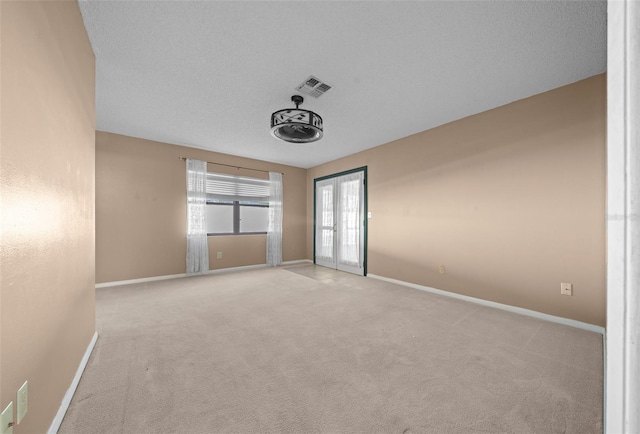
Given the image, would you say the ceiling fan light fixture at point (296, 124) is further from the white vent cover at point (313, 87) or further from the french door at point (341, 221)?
the french door at point (341, 221)

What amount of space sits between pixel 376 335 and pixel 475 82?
2.83m

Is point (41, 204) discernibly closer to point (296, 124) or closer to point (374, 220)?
point (296, 124)

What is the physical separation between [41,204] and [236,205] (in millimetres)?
4543

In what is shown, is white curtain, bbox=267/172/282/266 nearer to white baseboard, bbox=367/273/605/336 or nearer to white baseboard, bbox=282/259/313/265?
white baseboard, bbox=282/259/313/265

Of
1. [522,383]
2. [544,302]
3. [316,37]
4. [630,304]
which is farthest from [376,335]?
[316,37]

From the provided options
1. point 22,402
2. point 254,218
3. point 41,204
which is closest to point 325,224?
point 254,218

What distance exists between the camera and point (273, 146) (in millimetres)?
4957

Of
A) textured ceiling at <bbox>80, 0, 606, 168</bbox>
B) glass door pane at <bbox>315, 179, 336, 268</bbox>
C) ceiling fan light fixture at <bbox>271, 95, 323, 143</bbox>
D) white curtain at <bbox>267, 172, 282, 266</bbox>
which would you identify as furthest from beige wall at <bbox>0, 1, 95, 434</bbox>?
glass door pane at <bbox>315, 179, 336, 268</bbox>

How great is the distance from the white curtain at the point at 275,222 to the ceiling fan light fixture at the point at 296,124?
3103 mm

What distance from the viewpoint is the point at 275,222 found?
621 cm

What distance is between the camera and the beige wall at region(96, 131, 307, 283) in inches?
166

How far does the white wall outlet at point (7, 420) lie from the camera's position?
94 centimetres

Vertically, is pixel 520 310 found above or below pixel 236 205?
below

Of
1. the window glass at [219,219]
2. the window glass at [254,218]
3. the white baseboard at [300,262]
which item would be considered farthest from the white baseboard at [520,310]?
the window glass at [219,219]
